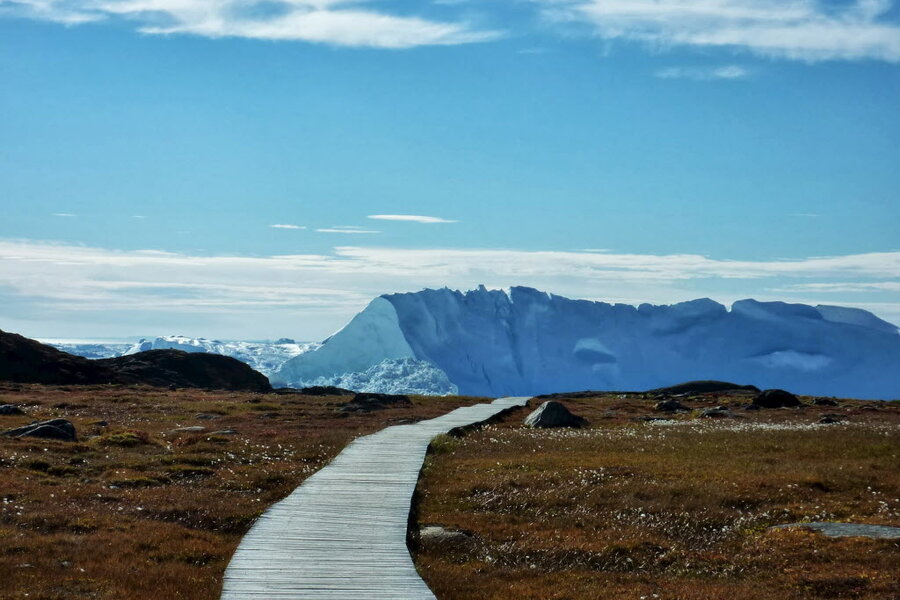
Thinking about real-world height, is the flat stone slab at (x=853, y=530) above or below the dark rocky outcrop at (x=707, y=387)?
above

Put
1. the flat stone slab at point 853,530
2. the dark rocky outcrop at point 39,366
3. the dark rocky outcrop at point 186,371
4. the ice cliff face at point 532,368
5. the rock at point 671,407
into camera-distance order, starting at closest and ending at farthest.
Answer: the flat stone slab at point 853,530 → the rock at point 671,407 → the dark rocky outcrop at point 39,366 → the dark rocky outcrop at point 186,371 → the ice cliff face at point 532,368

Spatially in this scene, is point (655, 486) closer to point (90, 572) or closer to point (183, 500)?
point (183, 500)

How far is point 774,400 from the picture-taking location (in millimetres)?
70125

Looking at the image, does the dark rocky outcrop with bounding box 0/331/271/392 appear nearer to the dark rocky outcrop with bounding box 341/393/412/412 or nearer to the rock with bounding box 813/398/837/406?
the dark rocky outcrop with bounding box 341/393/412/412

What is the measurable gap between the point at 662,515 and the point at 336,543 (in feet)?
29.5

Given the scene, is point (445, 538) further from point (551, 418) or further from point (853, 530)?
point (551, 418)

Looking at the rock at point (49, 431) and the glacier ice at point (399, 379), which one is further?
the glacier ice at point (399, 379)

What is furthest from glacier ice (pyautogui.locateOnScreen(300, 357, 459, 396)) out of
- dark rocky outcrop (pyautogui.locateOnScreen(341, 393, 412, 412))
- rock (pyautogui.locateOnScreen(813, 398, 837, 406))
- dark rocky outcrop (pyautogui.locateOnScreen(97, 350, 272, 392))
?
rock (pyautogui.locateOnScreen(813, 398, 837, 406))

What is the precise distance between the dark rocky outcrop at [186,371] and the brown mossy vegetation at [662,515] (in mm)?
75267

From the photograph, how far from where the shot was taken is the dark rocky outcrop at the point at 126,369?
97312 millimetres

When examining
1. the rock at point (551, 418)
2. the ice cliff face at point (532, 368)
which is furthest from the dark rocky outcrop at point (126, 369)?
the ice cliff face at point (532, 368)

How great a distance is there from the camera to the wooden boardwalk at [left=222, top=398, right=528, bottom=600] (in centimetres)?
1505

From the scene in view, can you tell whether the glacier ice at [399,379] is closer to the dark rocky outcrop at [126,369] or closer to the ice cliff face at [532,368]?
the ice cliff face at [532,368]

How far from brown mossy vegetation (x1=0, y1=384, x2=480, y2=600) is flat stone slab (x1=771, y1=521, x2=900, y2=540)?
1343 cm
